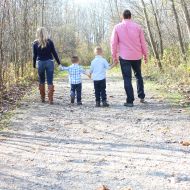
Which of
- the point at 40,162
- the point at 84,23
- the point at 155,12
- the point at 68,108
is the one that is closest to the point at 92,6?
the point at 84,23

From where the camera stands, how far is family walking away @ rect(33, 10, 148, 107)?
1017cm

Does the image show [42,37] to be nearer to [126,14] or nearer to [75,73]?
[75,73]

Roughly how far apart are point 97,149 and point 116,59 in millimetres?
4095

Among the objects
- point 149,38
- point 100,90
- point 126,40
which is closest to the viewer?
point 126,40

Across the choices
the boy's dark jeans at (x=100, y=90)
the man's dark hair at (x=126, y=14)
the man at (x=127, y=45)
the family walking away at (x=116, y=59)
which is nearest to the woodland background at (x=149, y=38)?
the family walking away at (x=116, y=59)

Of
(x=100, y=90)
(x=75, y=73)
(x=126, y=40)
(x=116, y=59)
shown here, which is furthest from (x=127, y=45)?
(x=75, y=73)

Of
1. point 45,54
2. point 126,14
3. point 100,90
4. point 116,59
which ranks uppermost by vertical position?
point 126,14

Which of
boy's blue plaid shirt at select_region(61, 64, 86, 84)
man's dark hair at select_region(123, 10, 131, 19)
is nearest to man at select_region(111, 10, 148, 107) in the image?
man's dark hair at select_region(123, 10, 131, 19)

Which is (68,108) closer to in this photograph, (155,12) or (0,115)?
(0,115)

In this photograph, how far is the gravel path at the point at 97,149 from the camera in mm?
4919

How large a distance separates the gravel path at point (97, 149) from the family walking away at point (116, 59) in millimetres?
664

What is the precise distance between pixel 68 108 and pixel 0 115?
5.58ft

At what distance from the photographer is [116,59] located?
10.1 m

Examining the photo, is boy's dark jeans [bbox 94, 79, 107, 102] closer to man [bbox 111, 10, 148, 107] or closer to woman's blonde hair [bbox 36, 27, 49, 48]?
man [bbox 111, 10, 148, 107]
